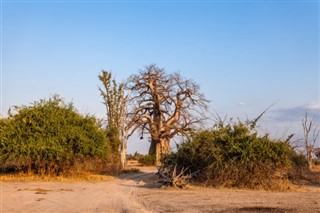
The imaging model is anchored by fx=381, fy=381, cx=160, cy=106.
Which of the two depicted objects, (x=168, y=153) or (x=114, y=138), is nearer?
(x=168, y=153)

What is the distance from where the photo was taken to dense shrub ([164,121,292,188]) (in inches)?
676

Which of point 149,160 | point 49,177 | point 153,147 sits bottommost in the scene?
point 49,177

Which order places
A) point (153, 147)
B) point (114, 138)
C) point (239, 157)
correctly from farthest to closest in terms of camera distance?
1. point (153, 147)
2. point (114, 138)
3. point (239, 157)

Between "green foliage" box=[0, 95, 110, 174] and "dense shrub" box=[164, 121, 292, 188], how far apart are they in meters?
6.73

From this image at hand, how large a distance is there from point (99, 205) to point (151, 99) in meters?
29.2

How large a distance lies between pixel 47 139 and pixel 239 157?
1043cm

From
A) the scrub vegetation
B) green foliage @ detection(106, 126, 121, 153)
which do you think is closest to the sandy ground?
the scrub vegetation

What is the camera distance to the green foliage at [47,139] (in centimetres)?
2038

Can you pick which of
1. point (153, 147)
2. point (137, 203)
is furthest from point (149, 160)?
point (137, 203)

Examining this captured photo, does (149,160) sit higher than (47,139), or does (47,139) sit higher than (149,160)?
(47,139)

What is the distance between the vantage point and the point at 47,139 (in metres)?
20.9

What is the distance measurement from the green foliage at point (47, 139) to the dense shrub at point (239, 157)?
6735 millimetres

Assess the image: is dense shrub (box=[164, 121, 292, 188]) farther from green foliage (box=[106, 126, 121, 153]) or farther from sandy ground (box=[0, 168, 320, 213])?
green foliage (box=[106, 126, 121, 153])

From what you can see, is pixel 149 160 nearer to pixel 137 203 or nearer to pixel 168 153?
pixel 168 153
